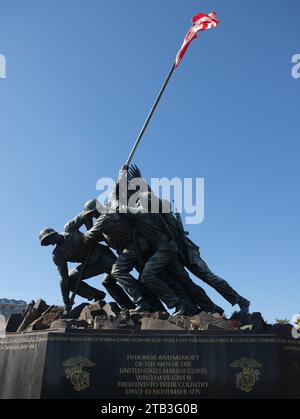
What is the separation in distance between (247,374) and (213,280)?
3.73 meters

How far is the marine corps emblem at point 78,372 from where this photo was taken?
931cm

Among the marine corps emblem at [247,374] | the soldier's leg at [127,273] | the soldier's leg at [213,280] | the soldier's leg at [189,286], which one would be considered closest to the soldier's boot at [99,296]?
the soldier's leg at [127,273]

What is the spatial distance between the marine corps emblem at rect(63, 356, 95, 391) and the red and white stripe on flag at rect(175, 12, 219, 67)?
10.8 meters

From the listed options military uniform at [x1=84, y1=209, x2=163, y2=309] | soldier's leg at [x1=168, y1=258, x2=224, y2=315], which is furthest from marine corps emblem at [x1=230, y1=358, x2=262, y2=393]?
military uniform at [x1=84, y1=209, x2=163, y2=309]

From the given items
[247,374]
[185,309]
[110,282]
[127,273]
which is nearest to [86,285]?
[110,282]

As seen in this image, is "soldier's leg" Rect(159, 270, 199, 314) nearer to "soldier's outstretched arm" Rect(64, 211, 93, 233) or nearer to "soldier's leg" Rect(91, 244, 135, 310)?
"soldier's leg" Rect(91, 244, 135, 310)

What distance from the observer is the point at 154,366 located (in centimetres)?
967

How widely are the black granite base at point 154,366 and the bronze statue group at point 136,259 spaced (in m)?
2.46

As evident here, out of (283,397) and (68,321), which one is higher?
(68,321)

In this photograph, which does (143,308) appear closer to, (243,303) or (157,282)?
(157,282)

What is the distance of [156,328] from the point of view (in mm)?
10375

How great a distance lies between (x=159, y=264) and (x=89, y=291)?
2564mm

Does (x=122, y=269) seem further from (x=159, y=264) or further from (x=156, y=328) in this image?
(x=156, y=328)
